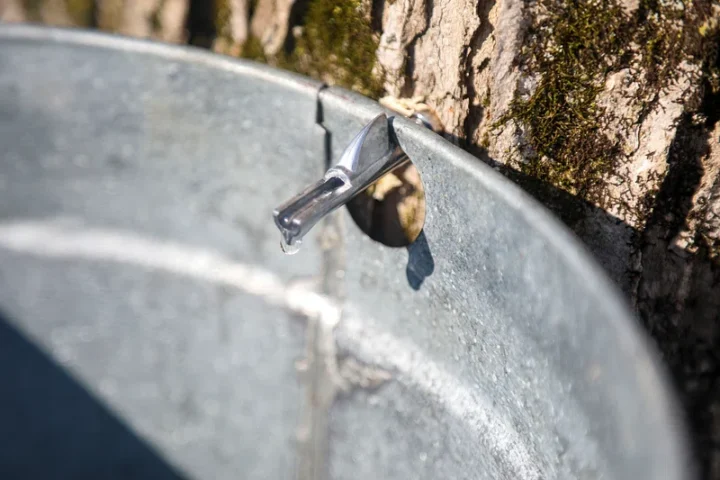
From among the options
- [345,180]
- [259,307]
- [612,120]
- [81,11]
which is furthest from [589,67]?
[81,11]

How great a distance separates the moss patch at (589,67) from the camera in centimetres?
78

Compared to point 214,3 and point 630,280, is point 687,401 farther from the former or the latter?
point 214,3

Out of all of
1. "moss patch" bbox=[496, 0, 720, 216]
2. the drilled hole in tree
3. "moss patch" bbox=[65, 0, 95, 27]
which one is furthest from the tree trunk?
"moss patch" bbox=[65, 0, 95, 27]

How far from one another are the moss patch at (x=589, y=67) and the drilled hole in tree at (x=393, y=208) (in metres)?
0.17

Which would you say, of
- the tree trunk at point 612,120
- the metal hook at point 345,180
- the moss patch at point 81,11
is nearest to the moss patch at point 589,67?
the tree trunk at point 612,120

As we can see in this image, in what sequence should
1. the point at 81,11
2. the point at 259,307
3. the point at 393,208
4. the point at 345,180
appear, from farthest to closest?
1. the point at 81,11
2. the point at 259,307
3. the point at 393,208
4. the point at 345,180

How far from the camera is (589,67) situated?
31.9 inches

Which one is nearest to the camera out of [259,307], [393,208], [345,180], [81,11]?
[345,180]

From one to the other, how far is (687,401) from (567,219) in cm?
26

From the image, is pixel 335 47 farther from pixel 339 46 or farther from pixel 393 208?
pixel 393 208

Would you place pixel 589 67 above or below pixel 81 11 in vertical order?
above

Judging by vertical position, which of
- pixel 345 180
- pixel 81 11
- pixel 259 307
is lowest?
pixel 259 307

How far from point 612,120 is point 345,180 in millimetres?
315

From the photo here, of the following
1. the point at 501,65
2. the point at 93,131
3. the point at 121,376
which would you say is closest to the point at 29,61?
the point at 93,131
